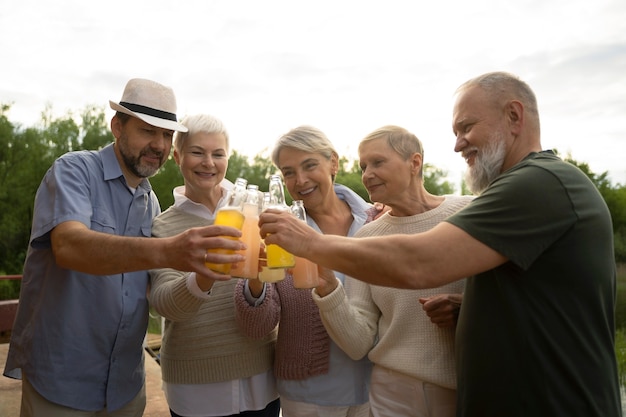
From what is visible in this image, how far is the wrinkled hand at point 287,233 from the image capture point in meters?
1.97

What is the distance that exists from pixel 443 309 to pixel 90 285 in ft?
5.55

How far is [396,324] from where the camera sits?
2441mm

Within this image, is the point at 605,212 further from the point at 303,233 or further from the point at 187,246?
the point at 187,246

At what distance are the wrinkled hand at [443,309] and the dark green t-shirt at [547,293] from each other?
0.34 m

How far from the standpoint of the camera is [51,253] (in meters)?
2.66

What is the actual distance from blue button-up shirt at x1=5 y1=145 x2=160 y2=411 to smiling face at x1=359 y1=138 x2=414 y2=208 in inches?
50.5

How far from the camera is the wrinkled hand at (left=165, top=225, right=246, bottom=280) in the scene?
6.38 feet

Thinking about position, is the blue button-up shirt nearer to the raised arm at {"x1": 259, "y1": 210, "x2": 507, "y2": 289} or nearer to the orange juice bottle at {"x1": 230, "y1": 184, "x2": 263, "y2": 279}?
the orange juice bottle at {"x1": 230, "y1": 184, "x2": 263, "y2": 279}

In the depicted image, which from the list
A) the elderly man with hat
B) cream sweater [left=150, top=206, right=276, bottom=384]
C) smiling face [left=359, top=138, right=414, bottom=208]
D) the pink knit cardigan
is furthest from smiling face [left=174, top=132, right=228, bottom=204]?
smiling face [left=359, top=138, right=414, bottom=208]

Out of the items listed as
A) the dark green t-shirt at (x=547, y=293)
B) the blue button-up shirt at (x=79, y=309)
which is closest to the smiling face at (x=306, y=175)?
the blue button-up shirt at (x=79, y=309)

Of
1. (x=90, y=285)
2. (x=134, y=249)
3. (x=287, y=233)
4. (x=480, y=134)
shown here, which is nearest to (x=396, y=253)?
(x=287, y=233)

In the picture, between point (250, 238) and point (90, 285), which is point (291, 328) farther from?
point (90, 285)

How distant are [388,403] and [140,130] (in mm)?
1843

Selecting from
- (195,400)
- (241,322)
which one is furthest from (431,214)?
(195,400)
